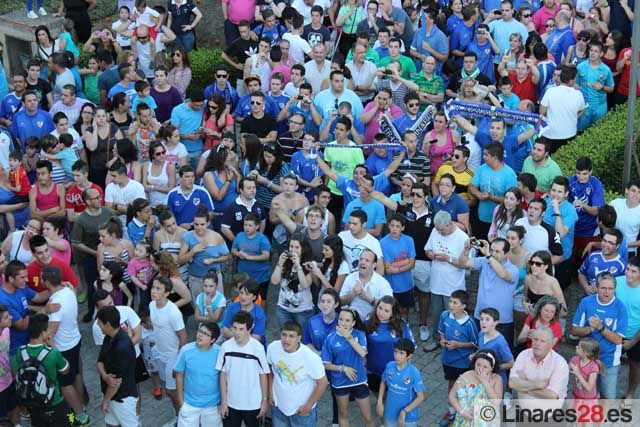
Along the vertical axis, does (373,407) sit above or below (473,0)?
below

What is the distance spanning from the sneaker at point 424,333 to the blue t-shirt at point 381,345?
5.40 feet

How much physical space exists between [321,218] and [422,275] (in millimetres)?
1359

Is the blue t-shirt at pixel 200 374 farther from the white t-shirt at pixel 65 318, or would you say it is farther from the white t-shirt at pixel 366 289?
the white t-shirt at pixel 366 289

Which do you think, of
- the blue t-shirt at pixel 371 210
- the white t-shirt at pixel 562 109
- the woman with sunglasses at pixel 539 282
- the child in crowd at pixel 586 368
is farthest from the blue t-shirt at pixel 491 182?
the child in crowd at pixel 586 368

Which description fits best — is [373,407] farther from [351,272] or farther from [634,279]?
[634,279]

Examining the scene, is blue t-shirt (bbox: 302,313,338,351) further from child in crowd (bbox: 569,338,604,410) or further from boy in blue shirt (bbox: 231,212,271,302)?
child in crowd (bbox: 569,338,604,410)

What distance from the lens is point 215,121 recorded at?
46.1ft

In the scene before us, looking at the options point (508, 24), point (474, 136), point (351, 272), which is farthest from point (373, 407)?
point (508, 24)

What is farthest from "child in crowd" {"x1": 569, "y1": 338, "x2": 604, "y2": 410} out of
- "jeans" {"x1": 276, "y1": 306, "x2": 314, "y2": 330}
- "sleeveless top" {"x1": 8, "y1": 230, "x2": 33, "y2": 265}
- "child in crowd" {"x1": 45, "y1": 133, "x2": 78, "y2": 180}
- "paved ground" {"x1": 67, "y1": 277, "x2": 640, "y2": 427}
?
"child in crowd" {"x1": 45, "y1": 133, "x2": 78, "y2": 180}

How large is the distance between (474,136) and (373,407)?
404 cm

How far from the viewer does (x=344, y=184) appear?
12.7 meters

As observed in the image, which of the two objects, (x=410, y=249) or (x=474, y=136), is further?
(x=474, y=136)

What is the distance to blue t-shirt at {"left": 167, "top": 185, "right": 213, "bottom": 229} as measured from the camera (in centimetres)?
1235

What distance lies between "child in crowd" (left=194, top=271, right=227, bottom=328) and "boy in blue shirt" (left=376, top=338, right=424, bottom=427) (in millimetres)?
1953
